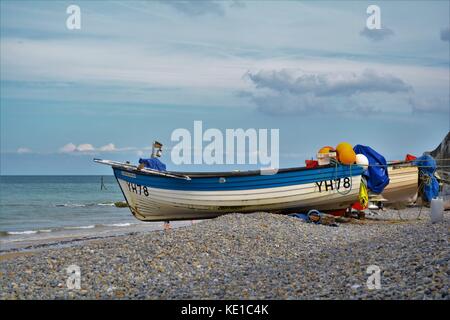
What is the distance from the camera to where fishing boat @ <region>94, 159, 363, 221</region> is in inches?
803

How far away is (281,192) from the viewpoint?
20562mm

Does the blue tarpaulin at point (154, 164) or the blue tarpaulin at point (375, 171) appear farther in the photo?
the blue tarpaulin at point (375, 171)

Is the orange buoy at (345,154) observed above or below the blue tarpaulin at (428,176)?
above

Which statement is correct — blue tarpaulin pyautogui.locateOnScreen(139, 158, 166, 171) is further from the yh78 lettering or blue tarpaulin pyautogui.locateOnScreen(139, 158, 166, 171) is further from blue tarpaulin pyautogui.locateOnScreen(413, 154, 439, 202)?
blue tarpaulin pyautogui.locateOnScreen(413, 154, 439, 202)

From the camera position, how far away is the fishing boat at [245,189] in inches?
803

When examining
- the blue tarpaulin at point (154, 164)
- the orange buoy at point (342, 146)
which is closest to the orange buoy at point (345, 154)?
the orange buoy at point (342, 146)

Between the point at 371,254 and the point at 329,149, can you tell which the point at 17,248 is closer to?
the point at 329,149

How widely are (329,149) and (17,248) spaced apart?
432 inches

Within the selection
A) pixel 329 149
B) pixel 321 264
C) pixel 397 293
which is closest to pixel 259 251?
pixel 321 264

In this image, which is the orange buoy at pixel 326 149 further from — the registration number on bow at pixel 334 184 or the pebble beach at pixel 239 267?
the pebble beach at pixel 239 267

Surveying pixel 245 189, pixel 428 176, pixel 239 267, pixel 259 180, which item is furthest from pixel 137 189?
pixel 428 176

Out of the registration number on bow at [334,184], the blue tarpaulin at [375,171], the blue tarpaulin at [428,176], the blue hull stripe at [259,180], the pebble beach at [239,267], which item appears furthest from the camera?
the blue tarpaulin at [428,176]

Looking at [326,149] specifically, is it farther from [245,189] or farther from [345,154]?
[245,189]

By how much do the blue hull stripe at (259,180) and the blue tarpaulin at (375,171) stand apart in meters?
0.77
